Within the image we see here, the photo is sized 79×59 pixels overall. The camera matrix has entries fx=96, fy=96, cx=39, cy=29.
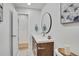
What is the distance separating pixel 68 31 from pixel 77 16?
0.22 metres

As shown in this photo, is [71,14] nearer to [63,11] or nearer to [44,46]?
[63,11]

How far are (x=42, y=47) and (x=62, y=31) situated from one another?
0.39 m

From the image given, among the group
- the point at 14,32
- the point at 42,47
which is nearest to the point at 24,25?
the point at 14,32

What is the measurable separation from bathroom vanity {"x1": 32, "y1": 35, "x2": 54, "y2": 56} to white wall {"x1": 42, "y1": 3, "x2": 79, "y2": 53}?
0.34 feet

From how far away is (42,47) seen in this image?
4.64 feet

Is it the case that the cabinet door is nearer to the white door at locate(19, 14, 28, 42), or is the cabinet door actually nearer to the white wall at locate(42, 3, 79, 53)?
the white wall at locate(42, 3, 79, 53)

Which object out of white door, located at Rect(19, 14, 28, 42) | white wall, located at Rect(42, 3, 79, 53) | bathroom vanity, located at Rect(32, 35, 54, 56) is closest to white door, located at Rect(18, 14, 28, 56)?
white door, located at Rect(19, 14, 28, 42)

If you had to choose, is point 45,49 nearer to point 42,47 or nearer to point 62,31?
point 42,47

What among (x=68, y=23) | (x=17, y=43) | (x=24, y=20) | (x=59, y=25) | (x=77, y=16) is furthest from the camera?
(x=17, y=43)

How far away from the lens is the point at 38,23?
140cm

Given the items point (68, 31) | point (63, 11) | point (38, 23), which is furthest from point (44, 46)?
point (63, 11)

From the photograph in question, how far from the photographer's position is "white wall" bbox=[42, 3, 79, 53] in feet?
3.30

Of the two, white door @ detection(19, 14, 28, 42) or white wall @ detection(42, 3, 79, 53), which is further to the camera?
white door @ detection(19, 14, 28, 42)

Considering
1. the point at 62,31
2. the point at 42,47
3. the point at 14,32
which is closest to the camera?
the point at 62,31
